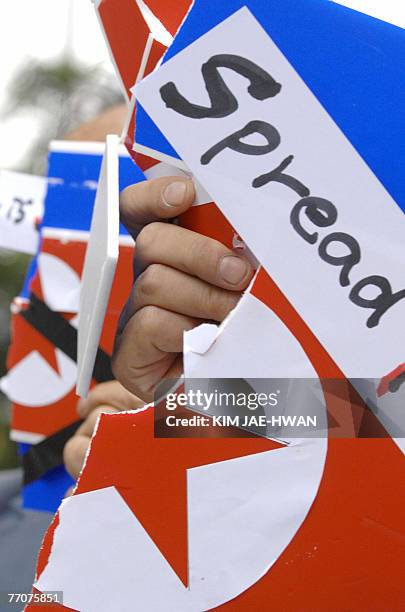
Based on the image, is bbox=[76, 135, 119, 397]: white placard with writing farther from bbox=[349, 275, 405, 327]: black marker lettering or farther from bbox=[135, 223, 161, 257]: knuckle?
bbox=[349, 275, 405, 327]: black marker lettering

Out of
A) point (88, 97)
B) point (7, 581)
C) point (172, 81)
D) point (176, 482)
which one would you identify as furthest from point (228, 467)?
point (88, 97)

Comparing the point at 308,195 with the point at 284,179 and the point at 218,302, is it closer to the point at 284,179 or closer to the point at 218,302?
the point at 284,179

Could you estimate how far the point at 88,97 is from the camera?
11.1 ft

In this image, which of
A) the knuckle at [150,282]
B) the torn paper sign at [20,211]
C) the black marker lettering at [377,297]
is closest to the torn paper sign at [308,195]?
the black marker lettering at [377,297]

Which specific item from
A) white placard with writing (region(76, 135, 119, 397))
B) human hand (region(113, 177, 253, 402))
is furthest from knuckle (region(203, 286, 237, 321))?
white placard with writing (region(76, 135, 119, 397))

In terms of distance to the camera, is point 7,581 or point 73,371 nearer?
point 7,581

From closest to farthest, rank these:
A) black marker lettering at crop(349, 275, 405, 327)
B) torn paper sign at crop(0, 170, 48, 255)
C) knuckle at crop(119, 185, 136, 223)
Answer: black marker lettering at crop(349, 275, 405, 327)
knuckle at crop(119, 185, 136, 223)
torn paper sign at crop(0, 170, 48, 255)

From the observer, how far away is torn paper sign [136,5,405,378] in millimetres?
808

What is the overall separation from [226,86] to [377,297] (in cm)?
25

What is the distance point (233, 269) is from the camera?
83cm

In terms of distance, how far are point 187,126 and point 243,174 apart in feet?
0.23

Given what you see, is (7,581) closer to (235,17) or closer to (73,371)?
(73,371)

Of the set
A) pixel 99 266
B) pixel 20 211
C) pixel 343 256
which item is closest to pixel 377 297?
pixel 343 256

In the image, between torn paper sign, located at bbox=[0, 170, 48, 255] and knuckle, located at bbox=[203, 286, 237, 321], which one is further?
torn paper sign, located at bbox=[0, 170, 48, 255]
